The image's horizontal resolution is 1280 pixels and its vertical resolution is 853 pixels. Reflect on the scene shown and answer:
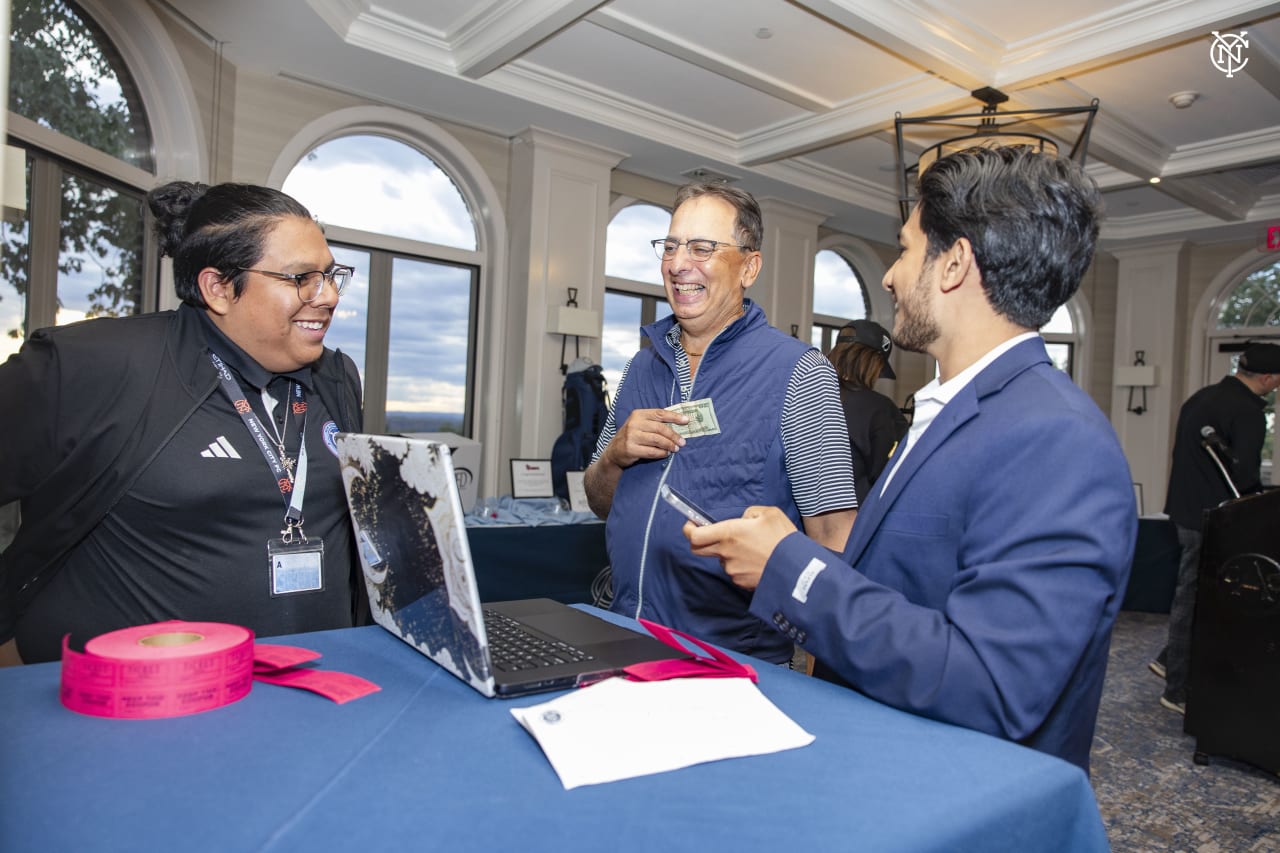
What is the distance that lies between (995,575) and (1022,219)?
0.47m

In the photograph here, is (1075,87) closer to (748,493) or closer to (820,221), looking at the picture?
(820,221)

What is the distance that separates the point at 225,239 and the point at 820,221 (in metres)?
7.49

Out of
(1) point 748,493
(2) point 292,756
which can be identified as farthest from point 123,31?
(2) point 292,756

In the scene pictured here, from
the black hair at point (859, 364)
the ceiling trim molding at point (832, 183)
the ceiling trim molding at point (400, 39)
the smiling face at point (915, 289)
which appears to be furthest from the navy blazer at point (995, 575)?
the ceiling trim molding at point (832, 183)

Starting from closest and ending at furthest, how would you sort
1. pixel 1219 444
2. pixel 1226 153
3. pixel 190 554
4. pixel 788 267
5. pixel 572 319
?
pixel 190 554 → pixel 1219 444 → pixel 572 319 → pixel 1226 153 → pixel 788 267

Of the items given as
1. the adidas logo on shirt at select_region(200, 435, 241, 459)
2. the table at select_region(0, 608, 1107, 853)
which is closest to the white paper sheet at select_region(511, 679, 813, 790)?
the table at select_region(0, 608, 1107, 853)

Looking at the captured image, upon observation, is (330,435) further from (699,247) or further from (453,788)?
(453,788)

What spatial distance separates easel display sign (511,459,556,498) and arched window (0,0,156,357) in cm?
220

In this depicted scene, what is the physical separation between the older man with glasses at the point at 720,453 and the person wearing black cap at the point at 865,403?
159cm

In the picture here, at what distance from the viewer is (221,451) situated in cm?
137

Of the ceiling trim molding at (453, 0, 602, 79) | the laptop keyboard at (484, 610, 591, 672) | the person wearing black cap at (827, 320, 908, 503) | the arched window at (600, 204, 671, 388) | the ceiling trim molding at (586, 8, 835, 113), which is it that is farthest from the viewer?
the arched window at (600, 204, 671, 388)

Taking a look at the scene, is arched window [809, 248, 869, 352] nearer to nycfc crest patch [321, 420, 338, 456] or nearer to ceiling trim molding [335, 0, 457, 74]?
ceiling trim molding [335, 0, 457, 74]

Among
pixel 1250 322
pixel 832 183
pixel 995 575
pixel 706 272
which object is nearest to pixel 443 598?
pixel 995 575

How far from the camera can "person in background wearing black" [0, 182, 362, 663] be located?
126 centimetres
